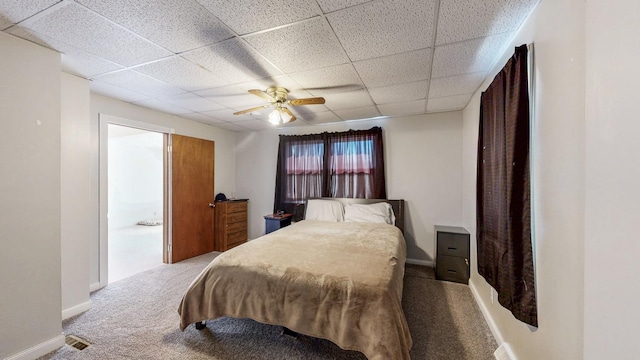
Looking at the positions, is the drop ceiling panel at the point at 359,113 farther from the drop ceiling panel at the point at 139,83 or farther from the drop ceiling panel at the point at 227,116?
the drop ceiling panel at the point at 139,83

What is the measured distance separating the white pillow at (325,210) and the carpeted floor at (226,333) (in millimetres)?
1417

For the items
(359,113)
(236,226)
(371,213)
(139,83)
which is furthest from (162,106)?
(371,213)

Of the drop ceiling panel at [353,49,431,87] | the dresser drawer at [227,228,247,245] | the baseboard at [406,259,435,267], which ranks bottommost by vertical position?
the baseboard at [406,259,435,267]

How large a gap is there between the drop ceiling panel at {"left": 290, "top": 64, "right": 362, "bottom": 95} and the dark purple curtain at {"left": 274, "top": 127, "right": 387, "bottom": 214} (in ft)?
4.61

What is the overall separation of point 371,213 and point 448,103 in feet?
6.08

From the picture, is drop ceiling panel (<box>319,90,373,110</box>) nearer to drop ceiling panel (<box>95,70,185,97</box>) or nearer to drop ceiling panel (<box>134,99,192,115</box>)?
drop ceiling panel (<box>95,70,185,97</box>)

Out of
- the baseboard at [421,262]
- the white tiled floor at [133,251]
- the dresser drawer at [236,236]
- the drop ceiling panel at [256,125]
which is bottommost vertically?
the white tiled floor at [133,251]

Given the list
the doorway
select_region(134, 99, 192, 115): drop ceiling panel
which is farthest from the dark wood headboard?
the doorway

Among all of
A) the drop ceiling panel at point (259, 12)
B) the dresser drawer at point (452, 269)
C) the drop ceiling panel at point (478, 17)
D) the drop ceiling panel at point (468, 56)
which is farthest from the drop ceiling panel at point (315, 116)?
the dresser drawer at point (452, 269)

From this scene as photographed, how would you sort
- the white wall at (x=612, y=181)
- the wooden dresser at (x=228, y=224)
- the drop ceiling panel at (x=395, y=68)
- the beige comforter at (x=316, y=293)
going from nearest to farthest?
the white wall at (x=612, y=181), the beige comforter at (x=316, y=293), the drop ceiling panel at (x=395, y=68), the wooden dresser at (x=228, y=224)

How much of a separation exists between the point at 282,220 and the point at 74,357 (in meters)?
2.65

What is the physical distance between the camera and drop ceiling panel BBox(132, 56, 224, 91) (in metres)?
2.00

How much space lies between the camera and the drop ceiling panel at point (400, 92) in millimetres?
2480

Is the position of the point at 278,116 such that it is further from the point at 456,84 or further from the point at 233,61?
the point at 456,84
